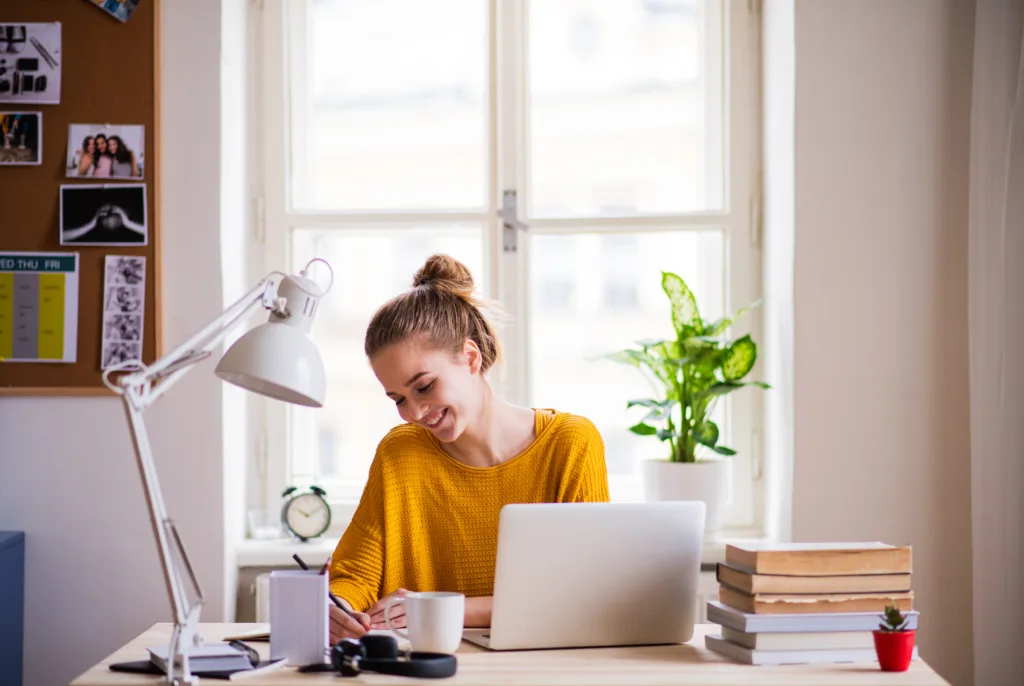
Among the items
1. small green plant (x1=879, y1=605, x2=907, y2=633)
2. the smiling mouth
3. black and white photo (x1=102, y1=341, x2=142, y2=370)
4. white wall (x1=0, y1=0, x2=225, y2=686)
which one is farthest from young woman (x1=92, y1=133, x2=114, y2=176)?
small green plant (x1=879, y1=605, x2=907, y2=633)

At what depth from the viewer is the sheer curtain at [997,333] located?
2506mm

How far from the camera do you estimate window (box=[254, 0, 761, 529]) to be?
3.07m

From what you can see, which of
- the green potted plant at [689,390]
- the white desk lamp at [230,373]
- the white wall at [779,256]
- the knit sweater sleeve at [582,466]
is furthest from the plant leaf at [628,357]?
the white desk lamp at [230,373]

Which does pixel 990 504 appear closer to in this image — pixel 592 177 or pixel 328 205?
pixel 592 177

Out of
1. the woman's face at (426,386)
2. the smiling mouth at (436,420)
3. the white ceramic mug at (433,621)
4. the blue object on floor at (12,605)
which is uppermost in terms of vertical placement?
the woman's face at (426,386)

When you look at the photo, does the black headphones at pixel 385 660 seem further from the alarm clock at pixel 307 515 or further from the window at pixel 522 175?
the window at pixel 522 175

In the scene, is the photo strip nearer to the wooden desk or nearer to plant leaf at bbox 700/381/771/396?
the wooden desk

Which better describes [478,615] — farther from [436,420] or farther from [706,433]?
[706,433]

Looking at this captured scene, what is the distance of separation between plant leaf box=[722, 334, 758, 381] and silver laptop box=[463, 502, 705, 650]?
4.07 ft

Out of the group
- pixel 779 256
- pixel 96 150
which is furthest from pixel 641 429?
pixel 96 150

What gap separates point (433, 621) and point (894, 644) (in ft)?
2.12

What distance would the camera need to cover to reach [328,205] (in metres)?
3.13

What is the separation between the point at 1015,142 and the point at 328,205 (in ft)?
6.31

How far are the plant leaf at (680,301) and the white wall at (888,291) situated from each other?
28 cm
